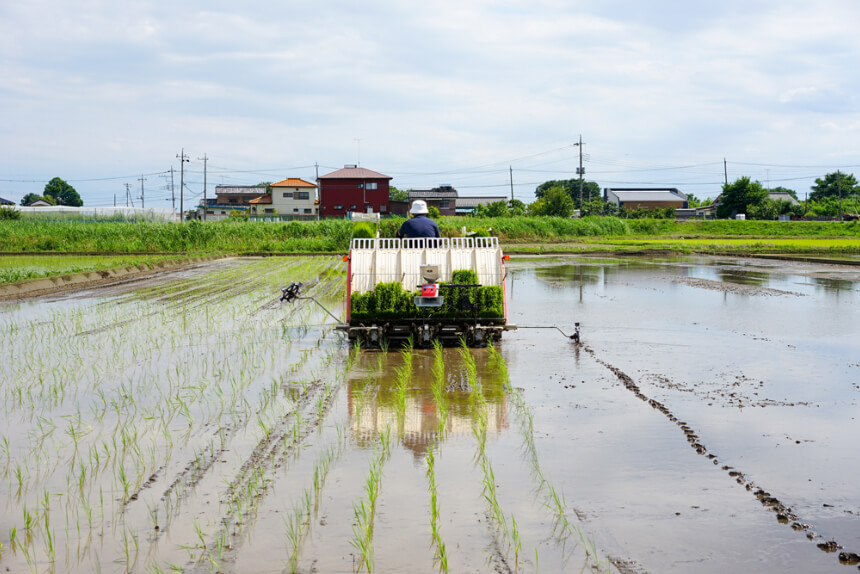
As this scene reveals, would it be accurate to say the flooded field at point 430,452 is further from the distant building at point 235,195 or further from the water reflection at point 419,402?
the distant building at point 235,195

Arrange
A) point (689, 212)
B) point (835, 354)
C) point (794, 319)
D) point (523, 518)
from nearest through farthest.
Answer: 1. point (523, 518)
2. point (835, 354)
3. point (794, 319)
4. point (689, 212)

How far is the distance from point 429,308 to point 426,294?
0.36 metres

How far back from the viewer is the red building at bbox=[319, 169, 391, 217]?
72.0m

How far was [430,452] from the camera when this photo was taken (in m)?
5.17

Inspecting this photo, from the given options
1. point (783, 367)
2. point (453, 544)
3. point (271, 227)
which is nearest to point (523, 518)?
point (453, 544)

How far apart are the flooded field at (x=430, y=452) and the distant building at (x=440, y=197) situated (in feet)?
242

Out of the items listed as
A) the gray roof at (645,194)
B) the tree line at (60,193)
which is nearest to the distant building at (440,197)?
the gray roof at (645,194)

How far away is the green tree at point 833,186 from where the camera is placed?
3467 inches

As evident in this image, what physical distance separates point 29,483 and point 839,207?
78775 mm

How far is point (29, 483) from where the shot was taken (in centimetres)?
470

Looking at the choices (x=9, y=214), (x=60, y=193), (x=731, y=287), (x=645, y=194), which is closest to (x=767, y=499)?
(x=731, y=287)

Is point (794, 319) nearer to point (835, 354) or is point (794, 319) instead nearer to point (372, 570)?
point (835, 354)

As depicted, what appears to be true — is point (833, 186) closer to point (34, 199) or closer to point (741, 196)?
point (741, 196)

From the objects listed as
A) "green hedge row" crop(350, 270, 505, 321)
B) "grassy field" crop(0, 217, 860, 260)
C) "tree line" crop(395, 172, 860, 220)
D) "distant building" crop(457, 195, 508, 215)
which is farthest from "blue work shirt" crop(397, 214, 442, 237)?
"distant building" crop(457, 195, 508, 215)
